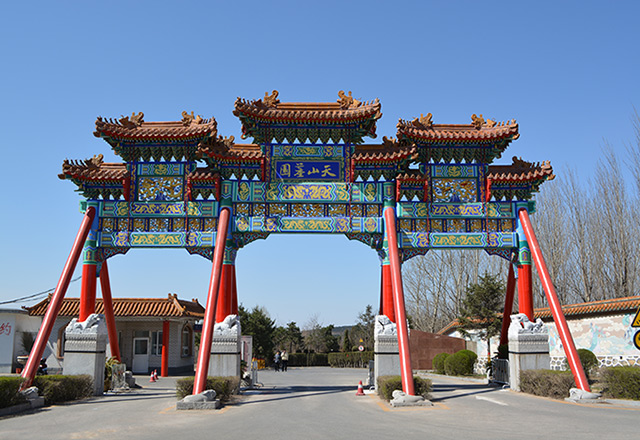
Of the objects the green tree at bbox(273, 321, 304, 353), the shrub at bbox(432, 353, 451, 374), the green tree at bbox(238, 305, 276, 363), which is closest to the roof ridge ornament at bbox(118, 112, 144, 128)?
the shrub at bbox(432, 353, 451, 374)

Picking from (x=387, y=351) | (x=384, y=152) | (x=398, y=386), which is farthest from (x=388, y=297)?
(x=384, y=152)

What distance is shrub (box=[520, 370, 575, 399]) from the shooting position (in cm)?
1394

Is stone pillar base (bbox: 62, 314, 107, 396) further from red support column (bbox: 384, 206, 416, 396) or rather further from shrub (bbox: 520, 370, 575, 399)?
shrub (bbox: 520, 370, 575, 399)

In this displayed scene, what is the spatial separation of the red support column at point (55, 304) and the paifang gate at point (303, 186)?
0.39 ft

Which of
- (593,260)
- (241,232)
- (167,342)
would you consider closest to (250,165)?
(241,232)

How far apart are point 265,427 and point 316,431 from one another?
1094 mm

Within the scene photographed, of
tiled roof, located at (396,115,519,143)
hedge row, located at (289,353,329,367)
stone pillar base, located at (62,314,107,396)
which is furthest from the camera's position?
hedge row, located at (289,353,329,367)

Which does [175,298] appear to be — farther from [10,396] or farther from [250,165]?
[10,396]

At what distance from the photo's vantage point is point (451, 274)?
137ft

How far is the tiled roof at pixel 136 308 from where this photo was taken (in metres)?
27.7

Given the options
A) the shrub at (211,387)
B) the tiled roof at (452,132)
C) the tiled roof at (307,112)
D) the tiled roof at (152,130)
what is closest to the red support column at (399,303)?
the tiled roof at (452,132)

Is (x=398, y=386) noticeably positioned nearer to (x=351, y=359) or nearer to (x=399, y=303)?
(x=399, y=303)

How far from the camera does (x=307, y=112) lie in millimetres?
16312

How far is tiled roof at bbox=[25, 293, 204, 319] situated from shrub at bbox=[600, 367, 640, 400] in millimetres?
20135
